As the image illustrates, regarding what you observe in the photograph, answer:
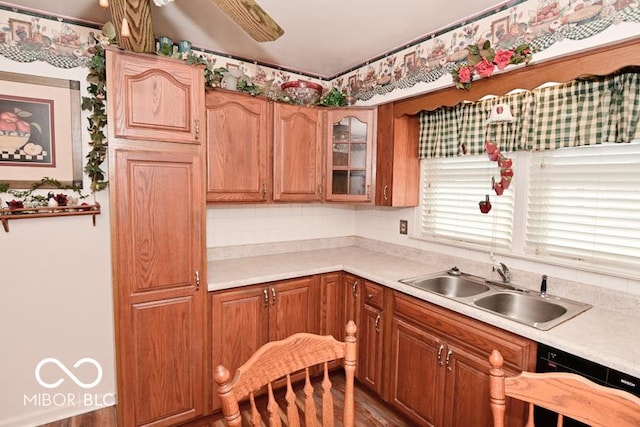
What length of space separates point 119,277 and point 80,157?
84cm

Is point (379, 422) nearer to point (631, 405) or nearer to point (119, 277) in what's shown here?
point (631, 405)

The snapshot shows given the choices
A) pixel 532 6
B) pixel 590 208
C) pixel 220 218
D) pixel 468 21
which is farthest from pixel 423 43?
pixel 220 218

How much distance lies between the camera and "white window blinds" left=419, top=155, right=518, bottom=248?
A: 7.34 ft

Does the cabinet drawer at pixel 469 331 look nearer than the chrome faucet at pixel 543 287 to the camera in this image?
Yes

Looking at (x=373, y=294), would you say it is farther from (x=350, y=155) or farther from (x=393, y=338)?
(x=350, y=155)

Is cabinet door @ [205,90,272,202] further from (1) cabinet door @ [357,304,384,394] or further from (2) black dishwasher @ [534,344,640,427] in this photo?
(2) black dishwasher @ [534,344,640,427]

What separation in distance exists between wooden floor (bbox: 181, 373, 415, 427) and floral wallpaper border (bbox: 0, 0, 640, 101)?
7.12 ft

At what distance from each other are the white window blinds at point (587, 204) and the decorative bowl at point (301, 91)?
1.58m

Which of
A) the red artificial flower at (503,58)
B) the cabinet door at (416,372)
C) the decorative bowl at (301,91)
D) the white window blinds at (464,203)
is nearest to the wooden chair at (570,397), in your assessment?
the cabinet door at (416,372)

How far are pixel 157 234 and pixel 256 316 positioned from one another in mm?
817

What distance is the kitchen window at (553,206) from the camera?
171 centimetres

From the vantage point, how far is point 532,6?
1.71m

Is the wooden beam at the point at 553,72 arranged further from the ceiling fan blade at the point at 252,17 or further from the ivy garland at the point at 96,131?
the ivy garland at the point at 96,131

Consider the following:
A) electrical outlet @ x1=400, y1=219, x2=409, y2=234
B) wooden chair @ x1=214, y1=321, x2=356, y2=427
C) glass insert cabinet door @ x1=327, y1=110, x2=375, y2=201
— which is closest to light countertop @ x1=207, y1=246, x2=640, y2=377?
electrical outlet @ x1=400, y1=219, x2=409, y2=234
